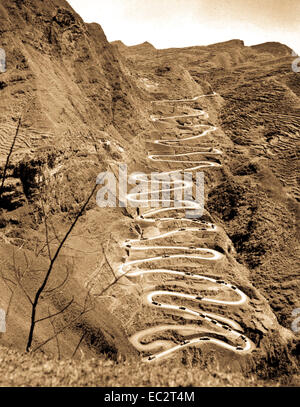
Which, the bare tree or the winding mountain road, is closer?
the bare tree

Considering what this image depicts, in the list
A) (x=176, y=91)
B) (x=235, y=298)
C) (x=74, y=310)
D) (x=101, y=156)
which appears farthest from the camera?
(x=176, y=91)

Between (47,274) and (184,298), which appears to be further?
(184,298)

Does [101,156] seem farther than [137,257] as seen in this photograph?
Yes

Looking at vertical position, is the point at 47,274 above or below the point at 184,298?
above

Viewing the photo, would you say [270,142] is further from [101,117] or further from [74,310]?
[74,310]

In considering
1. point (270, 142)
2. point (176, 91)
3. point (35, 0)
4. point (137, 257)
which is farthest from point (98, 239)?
point (176, 91)

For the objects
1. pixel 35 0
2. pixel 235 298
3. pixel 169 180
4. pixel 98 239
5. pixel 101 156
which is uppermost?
pixel 35 0

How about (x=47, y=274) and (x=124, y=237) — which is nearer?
(x=47, y=274)

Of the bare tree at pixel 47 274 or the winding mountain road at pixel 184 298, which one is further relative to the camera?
the winding mountain road at pixel 184 298
